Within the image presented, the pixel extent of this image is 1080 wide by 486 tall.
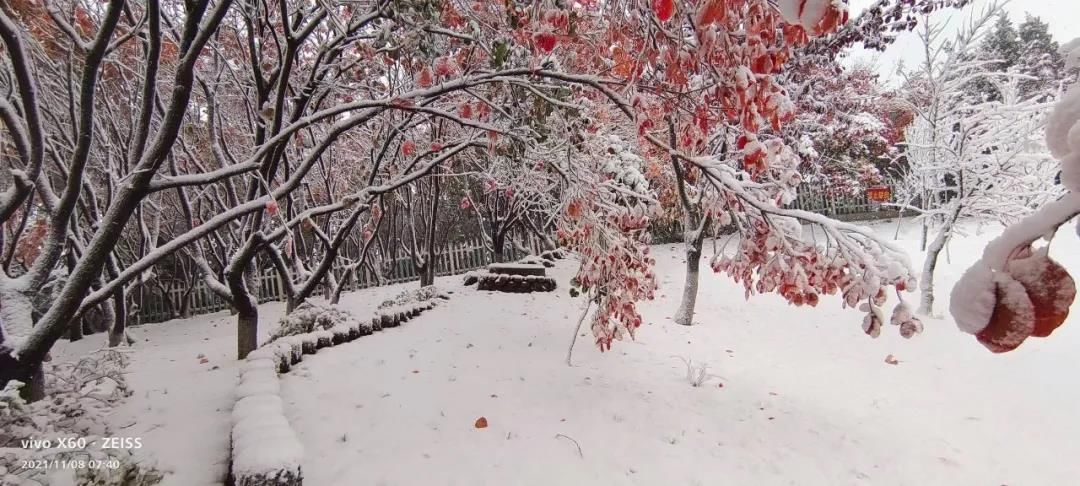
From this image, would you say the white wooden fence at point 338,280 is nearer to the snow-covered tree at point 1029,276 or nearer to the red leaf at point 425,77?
the red leaf at point 425,77

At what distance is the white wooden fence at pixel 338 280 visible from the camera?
455 inches

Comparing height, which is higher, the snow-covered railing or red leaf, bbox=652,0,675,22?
the snow-covered railing

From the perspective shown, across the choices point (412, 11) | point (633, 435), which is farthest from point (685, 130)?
point (633, 435)

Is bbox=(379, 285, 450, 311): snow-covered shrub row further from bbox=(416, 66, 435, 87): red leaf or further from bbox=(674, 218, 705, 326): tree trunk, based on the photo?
bbox=(416, 66, 435, 87): red leaf

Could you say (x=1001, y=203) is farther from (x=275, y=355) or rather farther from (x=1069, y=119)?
(x=275, y=355)

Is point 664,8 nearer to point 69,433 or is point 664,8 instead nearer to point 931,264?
point 69,433

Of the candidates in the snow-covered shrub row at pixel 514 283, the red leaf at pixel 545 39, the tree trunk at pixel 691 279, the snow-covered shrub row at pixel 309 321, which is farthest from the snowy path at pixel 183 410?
the tree trunk at pixel 691 279

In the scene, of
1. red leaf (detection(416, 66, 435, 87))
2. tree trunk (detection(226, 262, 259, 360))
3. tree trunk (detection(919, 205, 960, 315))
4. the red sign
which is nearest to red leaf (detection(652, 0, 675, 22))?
red leaf (detection(416, 66, 435, 87))

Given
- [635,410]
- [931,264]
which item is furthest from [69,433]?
[931,264]

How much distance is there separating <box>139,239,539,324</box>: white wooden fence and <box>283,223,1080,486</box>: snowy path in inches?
219

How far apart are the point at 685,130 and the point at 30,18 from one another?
6.88 meters

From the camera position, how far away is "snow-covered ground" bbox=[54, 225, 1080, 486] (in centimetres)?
315

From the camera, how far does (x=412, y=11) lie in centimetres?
290

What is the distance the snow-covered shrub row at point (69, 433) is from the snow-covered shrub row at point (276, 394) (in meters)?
0.46
